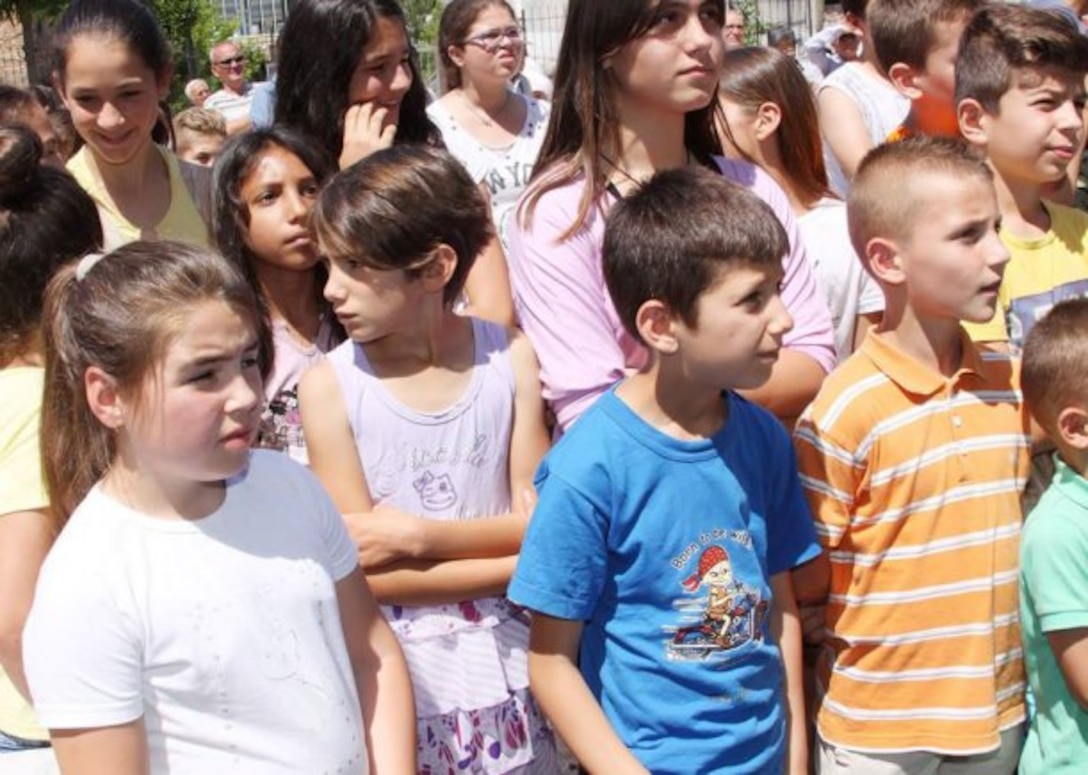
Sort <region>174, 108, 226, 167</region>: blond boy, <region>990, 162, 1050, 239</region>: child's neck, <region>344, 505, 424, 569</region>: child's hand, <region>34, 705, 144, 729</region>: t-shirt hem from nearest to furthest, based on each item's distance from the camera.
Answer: <region>34, 705, 144, 729</region>: t-shirt hem → <region>344, 505, 424, 569</region>: child's hand → <region>990, 162, 1050, 239</region>: child's neck → <region>174, 108, 226, 167</region>: blond boy

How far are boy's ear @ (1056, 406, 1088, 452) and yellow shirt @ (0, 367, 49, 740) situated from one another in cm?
195

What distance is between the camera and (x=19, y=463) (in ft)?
8.21

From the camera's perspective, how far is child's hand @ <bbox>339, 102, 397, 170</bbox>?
11.4 feet

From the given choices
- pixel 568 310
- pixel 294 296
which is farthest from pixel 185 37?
pixel 568 310

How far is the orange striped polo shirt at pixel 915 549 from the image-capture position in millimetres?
2766

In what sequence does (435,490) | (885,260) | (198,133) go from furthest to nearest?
(198,133)
(885,260)
(435,490)

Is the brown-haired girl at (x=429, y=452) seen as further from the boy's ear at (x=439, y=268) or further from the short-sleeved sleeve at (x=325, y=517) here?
the short-sleeved sleeve at (x=325, y=517)

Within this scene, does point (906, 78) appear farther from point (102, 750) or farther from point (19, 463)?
point (102, 750)

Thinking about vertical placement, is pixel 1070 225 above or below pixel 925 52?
below

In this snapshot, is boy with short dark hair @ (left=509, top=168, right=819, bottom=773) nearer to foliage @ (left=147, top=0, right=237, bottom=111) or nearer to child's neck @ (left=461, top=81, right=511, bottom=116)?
child's neck @ (left=461, top=81, right=511, bottom=116)

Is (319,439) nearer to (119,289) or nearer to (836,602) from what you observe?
(119,289)

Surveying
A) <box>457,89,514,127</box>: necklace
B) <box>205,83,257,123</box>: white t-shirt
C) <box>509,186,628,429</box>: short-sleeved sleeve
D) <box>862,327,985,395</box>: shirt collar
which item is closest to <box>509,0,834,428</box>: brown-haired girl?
<box>509,186,628,429</box>: short-sleeved sleeve

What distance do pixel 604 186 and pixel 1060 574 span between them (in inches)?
47.8

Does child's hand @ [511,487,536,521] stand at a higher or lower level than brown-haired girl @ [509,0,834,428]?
lower
